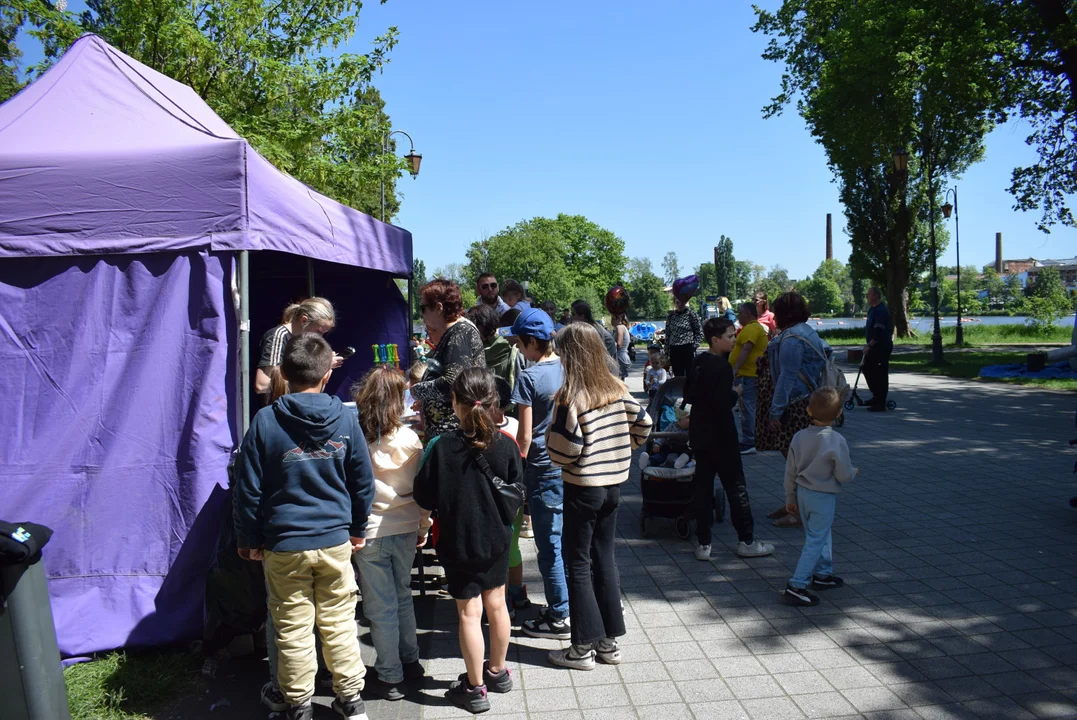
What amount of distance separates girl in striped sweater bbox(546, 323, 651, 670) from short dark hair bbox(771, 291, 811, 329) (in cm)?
258

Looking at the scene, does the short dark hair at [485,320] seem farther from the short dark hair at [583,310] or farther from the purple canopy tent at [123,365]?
the short dark hair at [583,310]

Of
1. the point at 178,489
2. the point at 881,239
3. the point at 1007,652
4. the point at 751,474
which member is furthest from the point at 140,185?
the point at 881,239

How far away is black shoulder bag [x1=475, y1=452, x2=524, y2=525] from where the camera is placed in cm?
347

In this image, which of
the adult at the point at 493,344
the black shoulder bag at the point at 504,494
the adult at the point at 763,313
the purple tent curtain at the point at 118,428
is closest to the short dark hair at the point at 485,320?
the adult at the point at 493,344

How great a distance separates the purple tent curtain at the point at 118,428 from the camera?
4.03 metres

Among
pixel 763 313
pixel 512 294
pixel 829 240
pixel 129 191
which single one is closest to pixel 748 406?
pixel 763 313

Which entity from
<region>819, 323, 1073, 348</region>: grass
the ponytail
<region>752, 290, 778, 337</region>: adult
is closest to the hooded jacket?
the ponytail

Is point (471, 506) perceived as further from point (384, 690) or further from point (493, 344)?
point (493, 344)

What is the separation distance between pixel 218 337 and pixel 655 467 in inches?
134

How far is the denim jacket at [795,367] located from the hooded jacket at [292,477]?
3.77 meters

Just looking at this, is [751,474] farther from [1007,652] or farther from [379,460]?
[379,460]

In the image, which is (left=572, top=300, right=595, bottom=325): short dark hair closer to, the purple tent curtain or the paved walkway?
the paved walkway

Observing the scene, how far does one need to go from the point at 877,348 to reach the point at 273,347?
419 inches

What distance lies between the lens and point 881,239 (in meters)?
35.2
